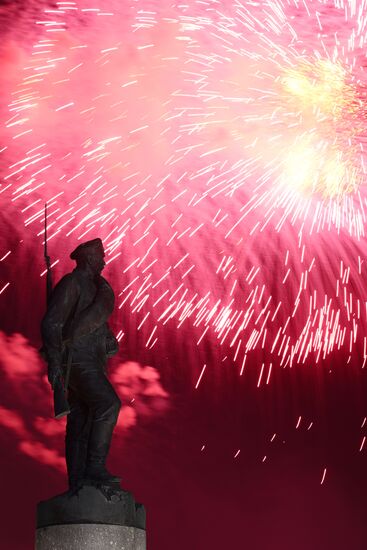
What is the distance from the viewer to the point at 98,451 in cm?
809

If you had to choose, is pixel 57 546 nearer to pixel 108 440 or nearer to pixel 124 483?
pixel 108 440

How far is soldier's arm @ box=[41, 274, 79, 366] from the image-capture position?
26.6ft

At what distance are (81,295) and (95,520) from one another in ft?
6.34

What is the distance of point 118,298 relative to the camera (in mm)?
18703

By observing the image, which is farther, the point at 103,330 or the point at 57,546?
the point at 103,330

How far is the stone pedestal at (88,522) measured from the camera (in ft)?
25.1

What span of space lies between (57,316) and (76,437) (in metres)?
1.03

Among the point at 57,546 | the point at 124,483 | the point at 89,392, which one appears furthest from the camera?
the point at 124,483

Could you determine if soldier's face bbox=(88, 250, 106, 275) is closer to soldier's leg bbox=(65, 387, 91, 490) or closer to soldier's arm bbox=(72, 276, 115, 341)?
soldier's arm bbox=(72, 276, 115, 341)

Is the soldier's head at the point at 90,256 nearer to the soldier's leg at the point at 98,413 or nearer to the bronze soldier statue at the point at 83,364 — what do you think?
the bronze soldier statue at the point at 83,364

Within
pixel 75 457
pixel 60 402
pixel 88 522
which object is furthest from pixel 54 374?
pixel 88 522

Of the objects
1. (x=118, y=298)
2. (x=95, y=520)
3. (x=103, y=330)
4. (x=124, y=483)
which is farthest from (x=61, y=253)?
(x=95, y=520)

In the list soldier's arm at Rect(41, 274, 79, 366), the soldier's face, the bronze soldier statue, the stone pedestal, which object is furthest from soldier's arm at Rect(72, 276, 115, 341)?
the stone pedestal

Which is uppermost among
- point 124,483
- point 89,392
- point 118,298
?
point 89,392
